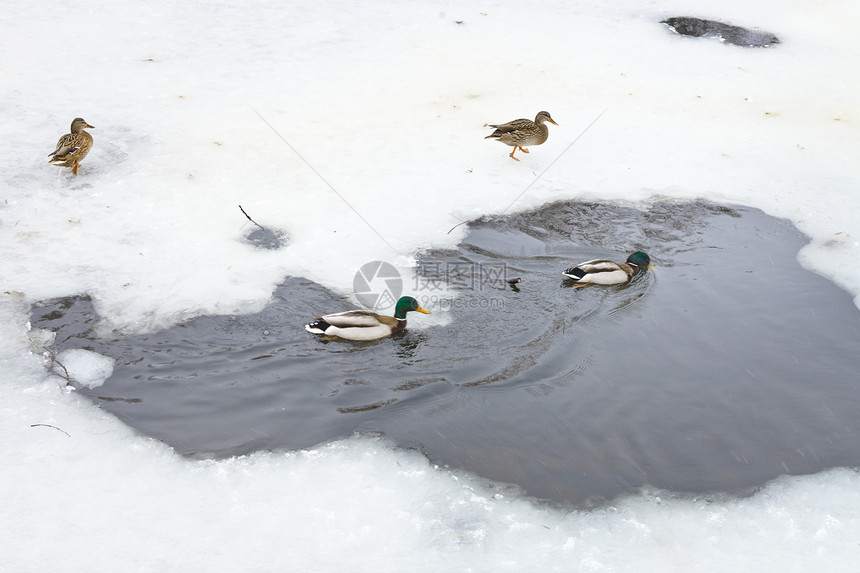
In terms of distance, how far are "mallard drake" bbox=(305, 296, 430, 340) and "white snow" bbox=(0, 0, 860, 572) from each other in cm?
76

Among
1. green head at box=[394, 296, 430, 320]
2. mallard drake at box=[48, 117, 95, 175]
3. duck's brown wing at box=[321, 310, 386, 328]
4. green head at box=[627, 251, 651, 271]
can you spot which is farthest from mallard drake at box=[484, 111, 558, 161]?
mallard drake at box=[48, 117, 95, 175]

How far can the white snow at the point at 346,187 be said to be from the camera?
4.67 m

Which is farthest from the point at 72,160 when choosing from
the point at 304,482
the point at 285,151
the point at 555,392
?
the point at 555,392

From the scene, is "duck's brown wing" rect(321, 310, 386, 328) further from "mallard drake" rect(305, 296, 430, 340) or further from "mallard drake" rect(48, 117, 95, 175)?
"mallard drake" rect(48, 117, 95, 175)

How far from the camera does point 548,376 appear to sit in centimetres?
612

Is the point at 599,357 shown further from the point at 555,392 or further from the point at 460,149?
the point at 460,149

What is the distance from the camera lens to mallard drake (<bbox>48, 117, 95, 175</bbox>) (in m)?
8.07

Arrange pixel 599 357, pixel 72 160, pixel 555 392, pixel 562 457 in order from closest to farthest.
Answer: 1. pixel 562 457
2. pixel 555 392
3. pixel 599 357
4. pixel 72 160

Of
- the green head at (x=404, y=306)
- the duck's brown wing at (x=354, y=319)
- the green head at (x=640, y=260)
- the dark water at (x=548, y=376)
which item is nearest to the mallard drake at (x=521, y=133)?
the dark water at (x=548, y=376)

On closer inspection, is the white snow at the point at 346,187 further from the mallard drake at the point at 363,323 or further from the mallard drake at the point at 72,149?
the mallard drake at the point at 363,323

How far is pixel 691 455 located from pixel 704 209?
4144 mm

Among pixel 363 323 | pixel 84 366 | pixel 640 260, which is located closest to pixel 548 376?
pixel 363 323

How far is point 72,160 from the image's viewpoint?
26.8ft

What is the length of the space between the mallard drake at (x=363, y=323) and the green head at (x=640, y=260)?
2.44 metres
